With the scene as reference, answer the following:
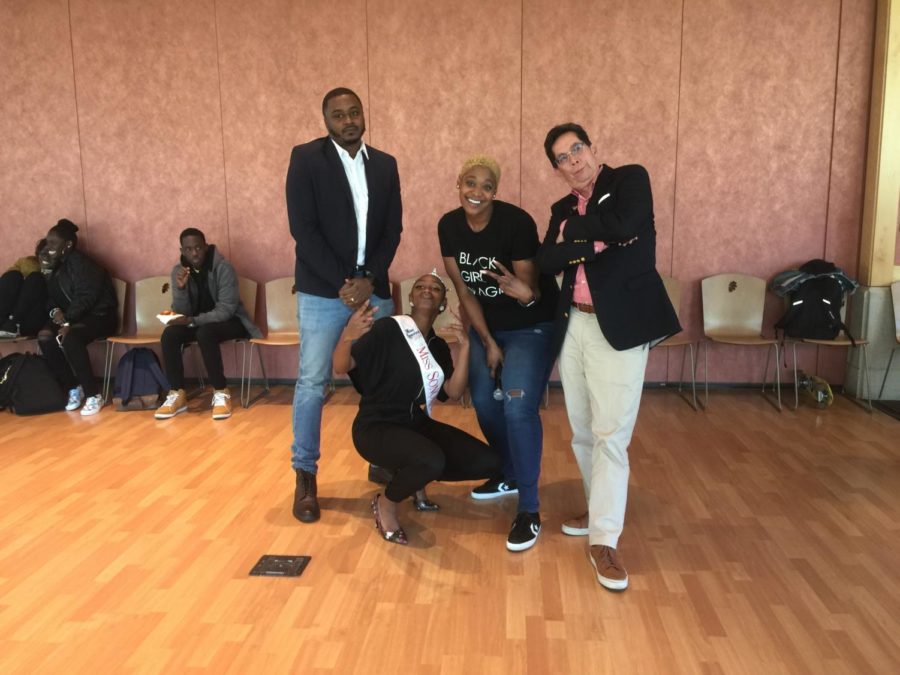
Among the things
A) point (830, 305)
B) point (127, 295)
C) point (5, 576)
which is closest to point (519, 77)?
point (830, 305)

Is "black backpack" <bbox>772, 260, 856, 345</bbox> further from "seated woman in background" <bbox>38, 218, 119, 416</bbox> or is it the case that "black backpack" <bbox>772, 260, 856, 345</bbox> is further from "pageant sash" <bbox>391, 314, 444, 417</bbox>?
"seated woman in background" <bbox>38, 218, 119, 416</bbox>

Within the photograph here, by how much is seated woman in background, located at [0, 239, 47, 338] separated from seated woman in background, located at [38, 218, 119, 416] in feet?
0.27

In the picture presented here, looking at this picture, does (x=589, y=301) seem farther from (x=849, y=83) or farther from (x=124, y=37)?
(x=124, y=37)

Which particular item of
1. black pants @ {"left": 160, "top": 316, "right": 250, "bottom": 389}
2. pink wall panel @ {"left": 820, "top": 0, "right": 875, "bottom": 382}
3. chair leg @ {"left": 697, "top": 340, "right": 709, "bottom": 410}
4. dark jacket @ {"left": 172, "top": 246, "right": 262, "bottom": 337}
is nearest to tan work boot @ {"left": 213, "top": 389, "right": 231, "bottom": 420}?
black pants @ {"left": 160, "top": 316, "right": 250, "bottom": 389}

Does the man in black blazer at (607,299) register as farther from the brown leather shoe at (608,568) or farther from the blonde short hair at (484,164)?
the blonde short hair at (484,164)

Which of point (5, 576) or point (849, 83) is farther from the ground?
point (849, 83)

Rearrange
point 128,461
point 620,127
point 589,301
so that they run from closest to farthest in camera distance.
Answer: point 589,301, point 128,461, point 620,127

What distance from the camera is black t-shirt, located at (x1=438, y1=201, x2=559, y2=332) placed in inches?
120

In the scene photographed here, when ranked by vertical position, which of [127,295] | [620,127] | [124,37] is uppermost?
[124,37]

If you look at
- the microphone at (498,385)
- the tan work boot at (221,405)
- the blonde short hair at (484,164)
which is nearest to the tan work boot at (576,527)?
the microphone at (498,385)

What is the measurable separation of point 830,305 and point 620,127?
6.65ft

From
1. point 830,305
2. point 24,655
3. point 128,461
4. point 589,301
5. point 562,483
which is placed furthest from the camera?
point 830,305

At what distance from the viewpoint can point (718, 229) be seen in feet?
18.9

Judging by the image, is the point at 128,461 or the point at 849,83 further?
the point at 849,83
